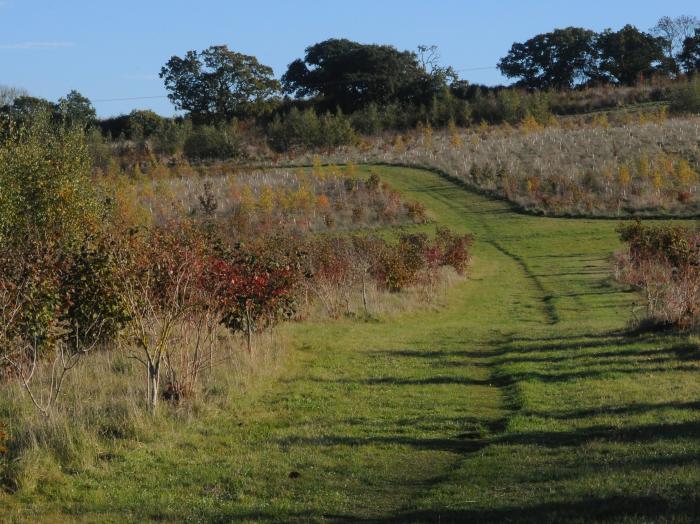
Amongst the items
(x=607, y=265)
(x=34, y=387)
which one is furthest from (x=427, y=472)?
(x=607, y=265)

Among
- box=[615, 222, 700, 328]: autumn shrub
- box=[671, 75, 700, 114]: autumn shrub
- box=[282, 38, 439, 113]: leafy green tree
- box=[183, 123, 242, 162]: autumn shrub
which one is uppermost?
box=[282, 38, 439, 113]: leafy green tree

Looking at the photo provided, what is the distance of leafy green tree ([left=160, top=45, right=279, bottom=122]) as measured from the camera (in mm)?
91188

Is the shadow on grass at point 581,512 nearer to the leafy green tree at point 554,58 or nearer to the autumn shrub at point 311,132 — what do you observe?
the autumn shrub at point 311,132

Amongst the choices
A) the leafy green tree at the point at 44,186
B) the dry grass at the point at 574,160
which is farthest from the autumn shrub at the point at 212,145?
the leafy green tree at the point at 44,186

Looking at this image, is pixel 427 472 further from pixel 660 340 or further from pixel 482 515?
pixel 660 340

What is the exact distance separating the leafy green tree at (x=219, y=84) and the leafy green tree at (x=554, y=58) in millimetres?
31462

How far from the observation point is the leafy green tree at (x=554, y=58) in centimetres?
10081

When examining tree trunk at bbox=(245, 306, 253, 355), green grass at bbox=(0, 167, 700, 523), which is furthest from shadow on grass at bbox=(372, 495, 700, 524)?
tree trunk at bbox=(245, 306, 253, 355)

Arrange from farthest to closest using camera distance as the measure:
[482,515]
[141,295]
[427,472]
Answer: [141,295] < [427,472] < [482,515]

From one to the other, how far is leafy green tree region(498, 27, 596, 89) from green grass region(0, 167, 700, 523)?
88017mm

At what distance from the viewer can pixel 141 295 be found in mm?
12164

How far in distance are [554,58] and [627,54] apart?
8.38 metres

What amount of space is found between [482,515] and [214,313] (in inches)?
305

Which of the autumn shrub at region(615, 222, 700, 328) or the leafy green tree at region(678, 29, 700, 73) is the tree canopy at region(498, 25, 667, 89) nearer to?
the leafy green tree at region(678, 29, 700, 73)
